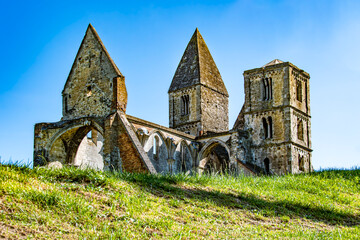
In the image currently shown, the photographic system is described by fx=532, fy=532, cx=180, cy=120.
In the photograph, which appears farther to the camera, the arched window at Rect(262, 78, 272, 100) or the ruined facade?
the arched window at Rect(262, 78, 272, 100)

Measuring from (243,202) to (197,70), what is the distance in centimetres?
2807

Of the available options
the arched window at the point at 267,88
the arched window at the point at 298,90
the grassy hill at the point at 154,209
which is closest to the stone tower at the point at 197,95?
the arched window at the point at 267,88

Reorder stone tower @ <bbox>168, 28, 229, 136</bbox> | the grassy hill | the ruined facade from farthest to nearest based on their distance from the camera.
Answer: stone tower @ <bbox>168, 28, 229, 136</bbox> < the ruined facade < the grassy hill

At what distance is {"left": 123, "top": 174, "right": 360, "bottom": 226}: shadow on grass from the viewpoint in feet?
35.3

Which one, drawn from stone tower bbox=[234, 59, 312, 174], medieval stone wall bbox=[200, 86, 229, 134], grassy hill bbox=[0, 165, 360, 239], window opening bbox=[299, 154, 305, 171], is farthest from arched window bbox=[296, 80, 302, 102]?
grassy hill bbox=[0, 165, 360, 239]

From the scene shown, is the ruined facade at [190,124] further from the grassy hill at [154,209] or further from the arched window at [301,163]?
the grassy hill at [154,209]

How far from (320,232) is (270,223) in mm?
933

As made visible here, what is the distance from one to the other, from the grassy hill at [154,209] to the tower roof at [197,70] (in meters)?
25.4

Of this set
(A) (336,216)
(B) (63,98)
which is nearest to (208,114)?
(B) (63,98)

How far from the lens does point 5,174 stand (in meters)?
8.79

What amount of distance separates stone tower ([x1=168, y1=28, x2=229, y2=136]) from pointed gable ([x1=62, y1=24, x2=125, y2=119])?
1690cm

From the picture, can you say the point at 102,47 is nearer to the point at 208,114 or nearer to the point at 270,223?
the point at 270,223

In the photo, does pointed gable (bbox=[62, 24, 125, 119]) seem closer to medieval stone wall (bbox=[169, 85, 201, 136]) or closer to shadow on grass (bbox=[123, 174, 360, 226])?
shadow on grass (bbox=[123, 174, 360, 226])

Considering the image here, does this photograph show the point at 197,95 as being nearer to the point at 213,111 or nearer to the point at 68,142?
the point at 213,111
